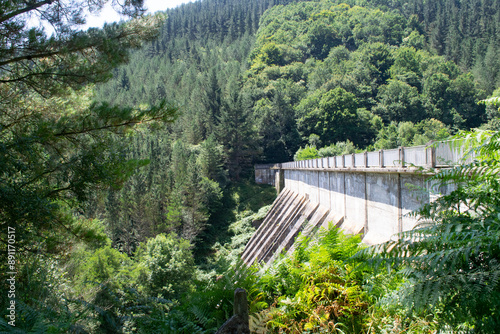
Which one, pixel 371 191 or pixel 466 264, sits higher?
pixel 466 264

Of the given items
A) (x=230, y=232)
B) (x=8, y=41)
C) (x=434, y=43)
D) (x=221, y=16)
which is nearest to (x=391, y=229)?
(x=8, y=41)

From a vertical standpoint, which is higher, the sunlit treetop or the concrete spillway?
the sunlit treetop

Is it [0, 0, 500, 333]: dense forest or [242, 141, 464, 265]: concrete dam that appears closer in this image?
[0, 0, 500, 333]: dense forest

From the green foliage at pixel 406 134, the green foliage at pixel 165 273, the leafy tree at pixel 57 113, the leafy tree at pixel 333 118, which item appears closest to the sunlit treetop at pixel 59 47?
the leafy tree at pixel 57 113

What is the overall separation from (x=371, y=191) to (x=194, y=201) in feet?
94.8

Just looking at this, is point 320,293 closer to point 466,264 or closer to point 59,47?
point 466,264

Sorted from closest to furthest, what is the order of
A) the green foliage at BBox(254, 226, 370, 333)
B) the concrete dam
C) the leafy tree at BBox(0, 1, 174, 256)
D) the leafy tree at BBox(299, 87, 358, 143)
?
the green foliage at BBox(254, 226, 370, 333) < the leafy tree at BBox(0, 1, 174, 256) < the concrete dam < the leafy tree at BBox(299, 87, 358, 143)

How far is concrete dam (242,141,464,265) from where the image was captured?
24.3 ft

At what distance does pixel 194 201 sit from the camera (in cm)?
3847

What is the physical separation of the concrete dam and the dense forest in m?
0.73

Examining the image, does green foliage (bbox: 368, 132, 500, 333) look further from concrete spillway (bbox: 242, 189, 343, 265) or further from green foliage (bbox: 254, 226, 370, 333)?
concrete spillway (bbox: 242, 189, 343, 265)

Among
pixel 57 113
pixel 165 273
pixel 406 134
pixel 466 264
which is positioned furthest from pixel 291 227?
pixel 406 134

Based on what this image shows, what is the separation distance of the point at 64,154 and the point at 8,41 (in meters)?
2.81

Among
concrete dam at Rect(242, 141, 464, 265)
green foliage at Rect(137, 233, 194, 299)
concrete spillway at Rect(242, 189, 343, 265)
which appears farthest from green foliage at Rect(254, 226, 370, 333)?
green foliage at Rect(137, 233, 194, 299)
